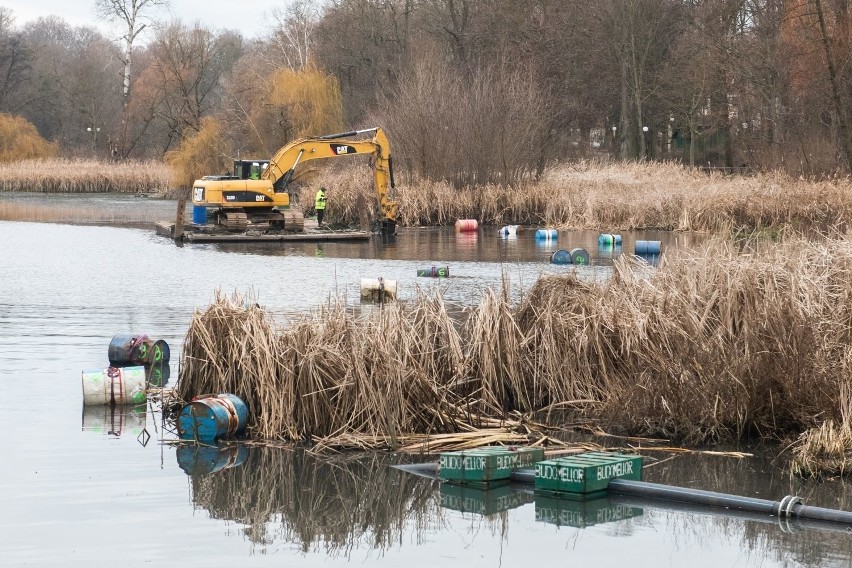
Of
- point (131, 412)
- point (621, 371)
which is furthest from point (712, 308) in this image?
point (131, 412)

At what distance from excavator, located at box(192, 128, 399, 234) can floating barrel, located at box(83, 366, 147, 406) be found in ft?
72.3

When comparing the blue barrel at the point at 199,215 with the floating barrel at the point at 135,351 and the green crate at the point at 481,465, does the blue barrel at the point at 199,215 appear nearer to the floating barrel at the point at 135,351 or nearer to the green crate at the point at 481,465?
the floating barrel at the point at 135,351

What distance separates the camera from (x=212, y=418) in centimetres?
966

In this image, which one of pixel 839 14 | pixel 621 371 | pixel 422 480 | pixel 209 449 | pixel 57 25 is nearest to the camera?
pixel 422 480

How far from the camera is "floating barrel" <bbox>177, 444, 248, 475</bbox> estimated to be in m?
9.06

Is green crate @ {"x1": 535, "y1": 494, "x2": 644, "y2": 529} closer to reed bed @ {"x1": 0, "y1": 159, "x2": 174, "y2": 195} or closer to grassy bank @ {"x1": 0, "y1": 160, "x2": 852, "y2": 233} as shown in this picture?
grassy bank @ {"x1": 0, "y1": 160, "x2": 852, "y2": 233}

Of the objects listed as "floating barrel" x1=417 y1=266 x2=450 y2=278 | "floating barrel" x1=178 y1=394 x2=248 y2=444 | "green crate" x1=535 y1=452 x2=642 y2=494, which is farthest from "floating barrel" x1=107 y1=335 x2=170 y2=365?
"floating barrel" x1=417 y1=266 x2=450 y2=278

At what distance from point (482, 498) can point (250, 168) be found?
1079 inches

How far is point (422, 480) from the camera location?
8750 mm

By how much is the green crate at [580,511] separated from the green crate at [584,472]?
8 cm

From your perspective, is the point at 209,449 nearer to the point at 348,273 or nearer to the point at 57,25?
the point at 348,273

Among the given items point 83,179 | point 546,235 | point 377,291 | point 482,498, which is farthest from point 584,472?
point 83,179

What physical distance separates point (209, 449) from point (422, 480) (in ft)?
5.95

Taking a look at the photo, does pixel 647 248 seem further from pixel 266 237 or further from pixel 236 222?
pixel 236 222
